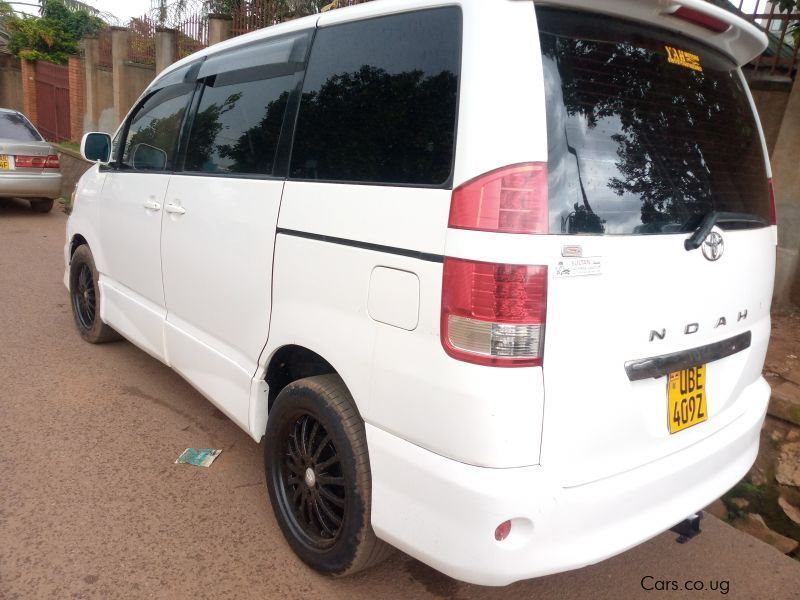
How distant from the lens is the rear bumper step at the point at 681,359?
1836 mm

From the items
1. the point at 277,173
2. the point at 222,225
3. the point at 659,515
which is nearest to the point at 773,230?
the point at 659,515

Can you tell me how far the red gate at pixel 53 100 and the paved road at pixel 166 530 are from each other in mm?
16083

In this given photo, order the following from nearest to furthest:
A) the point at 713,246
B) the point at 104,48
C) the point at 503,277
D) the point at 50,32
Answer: the point at 503,277 → the point at 713,246 → the point at 104,48 → the point at 50,32

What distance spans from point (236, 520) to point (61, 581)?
2.28 ft

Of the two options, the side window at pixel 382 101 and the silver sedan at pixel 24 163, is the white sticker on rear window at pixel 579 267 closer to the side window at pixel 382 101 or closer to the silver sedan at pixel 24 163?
the side window at pixel 382 101

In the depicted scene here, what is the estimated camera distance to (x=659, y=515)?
198 cm

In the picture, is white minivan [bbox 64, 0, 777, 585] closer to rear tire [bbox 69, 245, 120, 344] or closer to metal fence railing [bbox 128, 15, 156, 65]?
rear tire [bbox 69, 245, 120, 344]

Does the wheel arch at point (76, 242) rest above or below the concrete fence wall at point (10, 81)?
below

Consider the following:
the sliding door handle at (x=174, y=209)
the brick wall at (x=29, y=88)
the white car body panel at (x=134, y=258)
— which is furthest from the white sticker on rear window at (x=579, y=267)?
the brick wall at (x=29, y=88)

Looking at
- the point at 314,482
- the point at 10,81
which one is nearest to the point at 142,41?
the point at 10,81

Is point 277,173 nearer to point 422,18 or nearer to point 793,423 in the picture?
point 422,18

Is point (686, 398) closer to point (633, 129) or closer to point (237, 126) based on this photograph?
point (633, 129)

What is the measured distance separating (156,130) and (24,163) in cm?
704

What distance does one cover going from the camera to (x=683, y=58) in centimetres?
207
